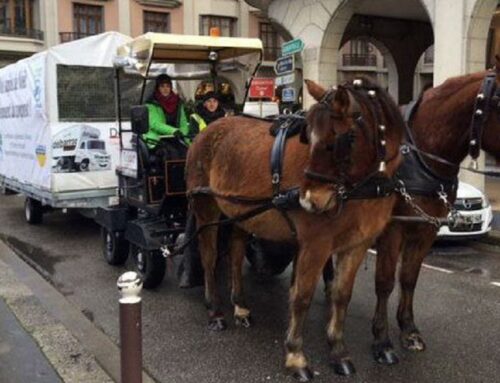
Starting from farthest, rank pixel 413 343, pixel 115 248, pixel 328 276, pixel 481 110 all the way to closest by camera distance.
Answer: pixel 115 248
pixel 328 276
pixel 413 343
pixel 481 110

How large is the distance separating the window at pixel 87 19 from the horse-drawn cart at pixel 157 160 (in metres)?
28.9

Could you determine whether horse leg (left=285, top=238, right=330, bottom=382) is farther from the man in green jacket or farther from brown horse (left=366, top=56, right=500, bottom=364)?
the man in green jacket

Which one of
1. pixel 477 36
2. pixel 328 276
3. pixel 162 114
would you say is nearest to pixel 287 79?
pixel 477 36

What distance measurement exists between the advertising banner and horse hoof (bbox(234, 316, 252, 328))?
4.44m

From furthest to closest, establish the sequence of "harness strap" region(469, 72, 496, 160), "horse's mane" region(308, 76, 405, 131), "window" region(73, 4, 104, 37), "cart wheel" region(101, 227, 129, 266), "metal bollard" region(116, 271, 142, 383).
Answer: "window" region(73, 4, 104, 37)
"cart wheel" region(101, 227, 129, 266)
"harness strap" region(469, 72, 496, 160)
"horse's mane" region(308, 76, 405, 131)
"metal bollard" region(116, 271, 142, 383)

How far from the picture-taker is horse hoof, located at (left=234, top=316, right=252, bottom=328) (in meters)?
5.33

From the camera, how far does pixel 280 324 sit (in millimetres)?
5379

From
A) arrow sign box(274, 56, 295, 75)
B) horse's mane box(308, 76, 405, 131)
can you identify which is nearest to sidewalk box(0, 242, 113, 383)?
horse's mane box(308, 76, 405, 131)

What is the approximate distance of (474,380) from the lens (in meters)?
4.17

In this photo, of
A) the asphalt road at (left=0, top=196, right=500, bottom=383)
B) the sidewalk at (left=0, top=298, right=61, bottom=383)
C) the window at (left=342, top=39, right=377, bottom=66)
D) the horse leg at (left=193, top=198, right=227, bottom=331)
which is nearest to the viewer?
the sidewalk at (left=0, top=298, right=61, bottom=383)

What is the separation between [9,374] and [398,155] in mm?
3010

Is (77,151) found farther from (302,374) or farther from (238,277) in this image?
(302,374)

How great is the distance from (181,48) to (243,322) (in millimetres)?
3128

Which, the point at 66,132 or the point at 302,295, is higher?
the point at 66,132
